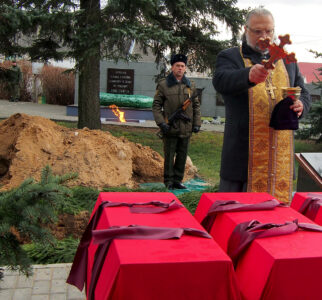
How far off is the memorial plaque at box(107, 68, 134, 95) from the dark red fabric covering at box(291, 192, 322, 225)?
728 inches

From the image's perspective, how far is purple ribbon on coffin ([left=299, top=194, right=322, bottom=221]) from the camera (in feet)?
6.71

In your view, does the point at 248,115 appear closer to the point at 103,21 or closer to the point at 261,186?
the point at 261,186

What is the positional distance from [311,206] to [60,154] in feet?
17.8

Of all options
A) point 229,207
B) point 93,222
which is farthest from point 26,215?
point 229,207

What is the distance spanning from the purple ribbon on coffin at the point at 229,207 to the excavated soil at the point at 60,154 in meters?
4.69

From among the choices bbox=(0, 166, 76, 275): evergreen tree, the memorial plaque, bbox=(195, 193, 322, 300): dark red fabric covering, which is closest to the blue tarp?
bbox=(0, 166, 76, 275): evergreen tree

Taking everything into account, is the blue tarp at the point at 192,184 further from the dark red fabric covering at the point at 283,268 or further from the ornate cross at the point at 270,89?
the dark red fabric covering at the point at 283,268

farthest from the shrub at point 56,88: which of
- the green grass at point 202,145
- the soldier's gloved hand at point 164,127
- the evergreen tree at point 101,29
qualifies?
the soldier's gloved hand at point 164,127

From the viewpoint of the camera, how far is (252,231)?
64.8 inches

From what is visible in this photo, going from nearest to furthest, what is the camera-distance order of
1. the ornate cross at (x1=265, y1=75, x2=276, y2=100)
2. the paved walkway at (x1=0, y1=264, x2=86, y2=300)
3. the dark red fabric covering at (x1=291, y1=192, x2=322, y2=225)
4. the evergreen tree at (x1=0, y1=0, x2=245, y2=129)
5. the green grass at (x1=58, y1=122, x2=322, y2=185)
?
the dark red fabric covering at (x1=291, y1=192, x2=322, y2=225) → the ornate cross at (x1=265, y1=75, x2=276, y2=100) → the paved walkway at (x1=0, y1=264, x2=86, y2=300) → the evergreen tree at (x1=0, y1=0, x2=245, y2=129) → the green grass at (x1=58, y1=122, x2=322, y2=185)

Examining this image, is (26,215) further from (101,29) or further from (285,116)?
(101,29)

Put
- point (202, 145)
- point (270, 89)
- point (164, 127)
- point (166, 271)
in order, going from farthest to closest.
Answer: point (202, 145)
point (164, 127)
point (270, 89)
point (166, 271)

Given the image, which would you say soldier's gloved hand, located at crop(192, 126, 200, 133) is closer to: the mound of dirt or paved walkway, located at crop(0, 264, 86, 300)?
the mound of dirt

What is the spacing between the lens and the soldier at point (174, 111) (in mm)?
7281
